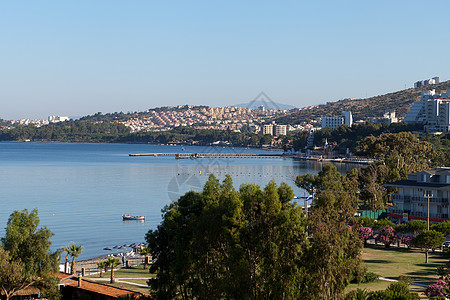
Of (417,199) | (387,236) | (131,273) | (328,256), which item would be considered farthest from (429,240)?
(328,256)

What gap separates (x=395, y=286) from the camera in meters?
20.2

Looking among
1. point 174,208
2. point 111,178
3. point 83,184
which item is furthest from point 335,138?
point 174,208

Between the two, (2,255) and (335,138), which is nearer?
(2,255)

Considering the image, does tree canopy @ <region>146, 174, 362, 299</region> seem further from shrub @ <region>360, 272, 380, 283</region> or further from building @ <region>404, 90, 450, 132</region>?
building @ <region>404, 90, 450, 132</region>

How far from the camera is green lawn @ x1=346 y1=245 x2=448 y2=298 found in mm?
25744

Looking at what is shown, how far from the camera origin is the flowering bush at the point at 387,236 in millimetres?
35500

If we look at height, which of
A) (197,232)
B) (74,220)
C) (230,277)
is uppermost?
(197,232)

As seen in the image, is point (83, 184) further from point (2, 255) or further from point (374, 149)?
point (2, 255)

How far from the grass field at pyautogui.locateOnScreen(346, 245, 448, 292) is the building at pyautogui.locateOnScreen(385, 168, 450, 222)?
7316 millimetres

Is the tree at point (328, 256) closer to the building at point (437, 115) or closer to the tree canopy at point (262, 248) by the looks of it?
the tree canopy at point (262, 248)

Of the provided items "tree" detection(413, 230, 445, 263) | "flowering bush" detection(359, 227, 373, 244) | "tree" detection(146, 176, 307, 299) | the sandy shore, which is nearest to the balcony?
"flowering bush" detection(359, 227, 373, 244)

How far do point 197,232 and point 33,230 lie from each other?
25.7ft

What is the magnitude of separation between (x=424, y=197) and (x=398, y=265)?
42.9ft

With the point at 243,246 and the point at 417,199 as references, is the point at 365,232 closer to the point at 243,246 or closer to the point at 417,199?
the point at 417,199
